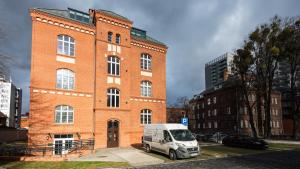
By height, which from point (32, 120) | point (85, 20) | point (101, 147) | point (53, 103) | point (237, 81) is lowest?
point (101, 147)

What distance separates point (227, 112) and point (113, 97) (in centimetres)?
3708

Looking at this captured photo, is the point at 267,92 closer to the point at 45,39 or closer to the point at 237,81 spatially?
the point at 237,81

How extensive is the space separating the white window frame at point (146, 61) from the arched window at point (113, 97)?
5184mm

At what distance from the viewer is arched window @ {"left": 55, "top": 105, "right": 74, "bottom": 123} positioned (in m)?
25.2

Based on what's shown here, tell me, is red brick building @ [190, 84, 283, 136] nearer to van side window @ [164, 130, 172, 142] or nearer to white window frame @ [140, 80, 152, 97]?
white window frame @ [140, 80, 152, 97]

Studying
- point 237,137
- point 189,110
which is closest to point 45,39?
point 237,137

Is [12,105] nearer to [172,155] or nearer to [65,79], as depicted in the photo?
[65,79]

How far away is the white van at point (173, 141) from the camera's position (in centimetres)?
1914

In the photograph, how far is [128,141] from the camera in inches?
1152

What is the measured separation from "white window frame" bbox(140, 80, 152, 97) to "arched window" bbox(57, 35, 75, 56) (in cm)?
924

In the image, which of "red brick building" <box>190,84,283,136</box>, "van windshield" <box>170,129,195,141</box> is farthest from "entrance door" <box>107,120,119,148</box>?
"red brick building" <box>190,84,283,136</box>

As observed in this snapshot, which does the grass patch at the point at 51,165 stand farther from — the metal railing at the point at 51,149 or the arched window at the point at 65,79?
the arched window at the point at 65,79

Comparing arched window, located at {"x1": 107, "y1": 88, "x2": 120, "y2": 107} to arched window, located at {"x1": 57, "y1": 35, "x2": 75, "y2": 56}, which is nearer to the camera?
arched window, located at {"x1": 57, "y1": 35, "x2": 75, "y2": 56}

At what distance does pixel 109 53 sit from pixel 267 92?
26.6 metres
